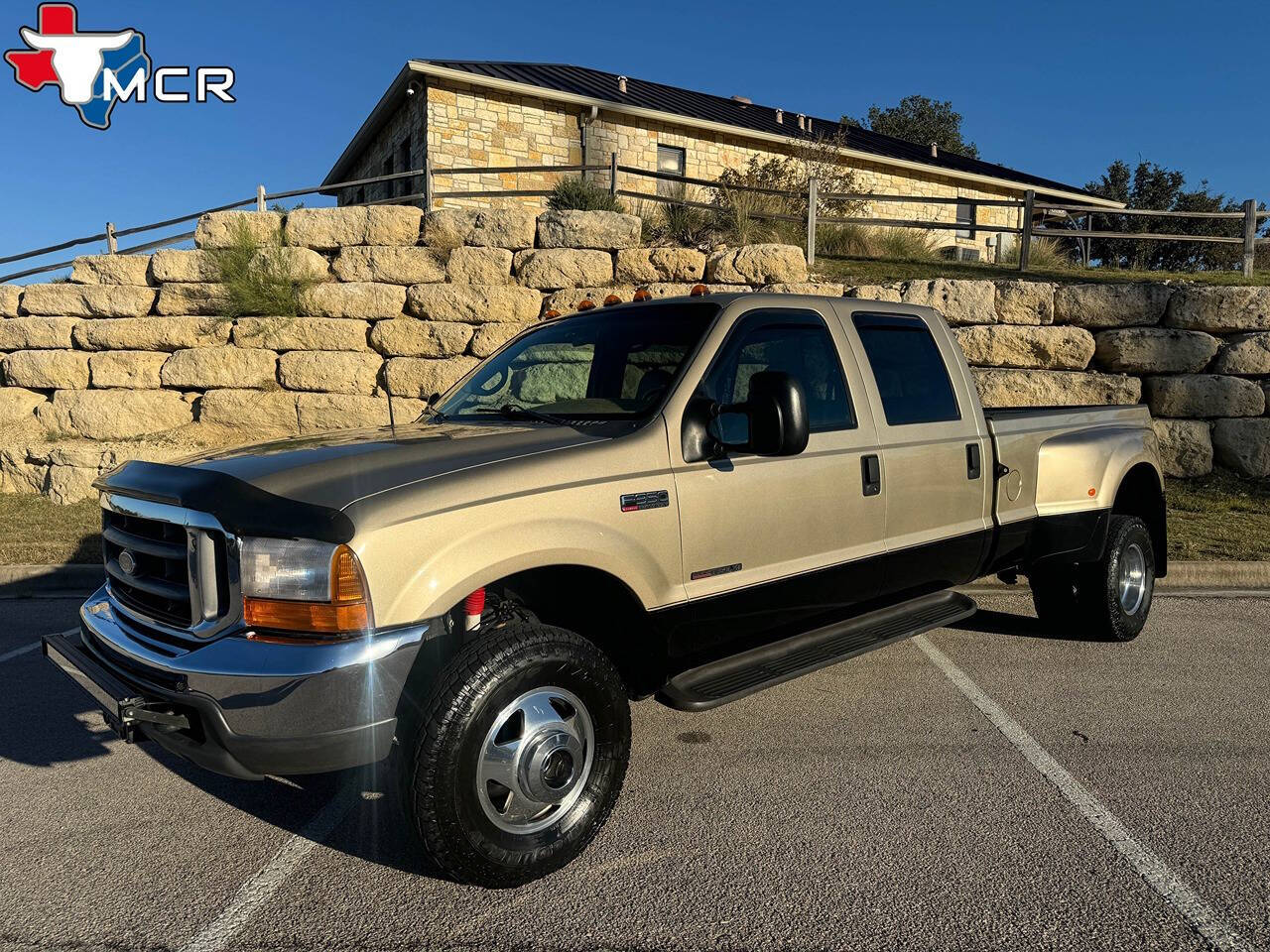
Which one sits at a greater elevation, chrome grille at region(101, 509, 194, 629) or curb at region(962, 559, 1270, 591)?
chrome grille at region(101, 509, 194, 629)

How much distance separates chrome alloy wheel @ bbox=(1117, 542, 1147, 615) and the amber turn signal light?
15.7 ft

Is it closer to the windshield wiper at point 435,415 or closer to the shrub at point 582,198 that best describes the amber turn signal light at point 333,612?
the windshield wiper at point 435,415

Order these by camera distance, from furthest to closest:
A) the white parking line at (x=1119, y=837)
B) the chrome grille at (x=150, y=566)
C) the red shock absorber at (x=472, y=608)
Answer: the red shock absorber at (x=472, y=608)
the chrome grille at (x=150, y=566)
the white parking line at (x=1119, y=837)

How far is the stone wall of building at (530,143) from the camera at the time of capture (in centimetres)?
1831

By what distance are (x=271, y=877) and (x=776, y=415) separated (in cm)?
232

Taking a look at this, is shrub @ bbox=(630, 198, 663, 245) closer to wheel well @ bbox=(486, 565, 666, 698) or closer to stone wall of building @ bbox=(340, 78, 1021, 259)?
stone wall of building @ bbox=(340, 78, 1021, 259)

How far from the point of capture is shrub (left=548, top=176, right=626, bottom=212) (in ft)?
44.6

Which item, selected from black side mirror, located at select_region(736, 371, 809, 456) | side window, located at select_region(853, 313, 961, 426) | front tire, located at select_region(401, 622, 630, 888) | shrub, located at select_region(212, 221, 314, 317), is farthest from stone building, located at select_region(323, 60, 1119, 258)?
front tire, located at select_region(401, 622, 630, 888)

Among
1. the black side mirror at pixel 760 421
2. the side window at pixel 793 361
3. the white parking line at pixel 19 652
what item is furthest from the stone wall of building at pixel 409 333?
the black side mirror at pixel 760 421

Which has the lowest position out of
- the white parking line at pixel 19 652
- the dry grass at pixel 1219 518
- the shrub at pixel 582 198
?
the white parking line at pixel 19 652

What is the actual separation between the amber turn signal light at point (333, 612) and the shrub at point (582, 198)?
11.7m

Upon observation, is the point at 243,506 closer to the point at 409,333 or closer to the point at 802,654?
the point at 802,654

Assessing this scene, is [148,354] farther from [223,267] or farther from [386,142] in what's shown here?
[386,142]

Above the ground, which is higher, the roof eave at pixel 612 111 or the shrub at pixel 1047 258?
the roof eave at pixel 612 111
